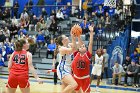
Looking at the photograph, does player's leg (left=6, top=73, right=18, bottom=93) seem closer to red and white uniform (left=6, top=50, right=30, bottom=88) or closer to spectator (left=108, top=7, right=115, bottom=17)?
red and white uniform (left=6, top=50, right=30, bottom=88)

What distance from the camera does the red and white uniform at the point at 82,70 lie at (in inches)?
383

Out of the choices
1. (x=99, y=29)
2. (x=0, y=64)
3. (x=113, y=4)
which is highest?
(x=113, y=4)

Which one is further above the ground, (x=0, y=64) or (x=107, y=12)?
(x=107, y=12)

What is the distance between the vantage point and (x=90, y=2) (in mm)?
26984

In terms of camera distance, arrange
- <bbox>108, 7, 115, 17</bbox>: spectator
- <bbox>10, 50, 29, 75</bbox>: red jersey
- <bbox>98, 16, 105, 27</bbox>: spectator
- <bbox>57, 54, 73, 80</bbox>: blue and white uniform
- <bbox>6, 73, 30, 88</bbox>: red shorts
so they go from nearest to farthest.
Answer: <bbox>6, 73, 30, 88</bbox>: red shorts → <bbox>10, 50, 29, 75</bbox>: red jersey → <bbox>57, 54, 73, 80</bbox>: blue and white uniform → <bbox>98, 16, 105, 27</bbox>: spectator → <bbox>108, 7, 115, 17</bbox>: spectator

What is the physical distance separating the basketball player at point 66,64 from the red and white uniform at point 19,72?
903 mm

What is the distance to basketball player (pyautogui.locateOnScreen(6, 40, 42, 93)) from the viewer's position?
8.37m

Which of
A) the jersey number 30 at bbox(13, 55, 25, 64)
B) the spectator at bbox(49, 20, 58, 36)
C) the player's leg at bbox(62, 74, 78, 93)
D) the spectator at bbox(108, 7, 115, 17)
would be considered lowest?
the spectator at bbox(49, 20, 58, 36)

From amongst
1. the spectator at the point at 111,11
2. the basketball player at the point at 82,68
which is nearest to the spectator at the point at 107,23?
the spectator at the point at 111,11

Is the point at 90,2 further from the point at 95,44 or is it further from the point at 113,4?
the point at 95,44

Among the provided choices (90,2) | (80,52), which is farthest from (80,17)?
(80,52)

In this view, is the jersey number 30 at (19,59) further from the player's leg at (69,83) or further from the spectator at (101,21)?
the spectator at (101,21)

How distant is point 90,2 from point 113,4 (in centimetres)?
451

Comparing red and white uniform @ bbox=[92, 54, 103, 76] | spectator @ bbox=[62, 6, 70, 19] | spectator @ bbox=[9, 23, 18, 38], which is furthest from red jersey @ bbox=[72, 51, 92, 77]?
spectator @ bbox=[62, 6, 70, 19]
